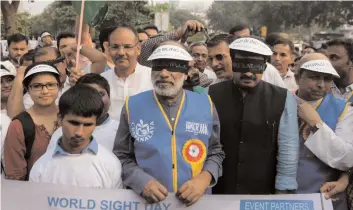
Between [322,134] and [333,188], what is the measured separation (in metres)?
0.40

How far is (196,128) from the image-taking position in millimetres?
3061

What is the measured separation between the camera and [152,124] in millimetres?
3057

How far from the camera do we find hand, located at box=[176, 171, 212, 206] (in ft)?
9.52

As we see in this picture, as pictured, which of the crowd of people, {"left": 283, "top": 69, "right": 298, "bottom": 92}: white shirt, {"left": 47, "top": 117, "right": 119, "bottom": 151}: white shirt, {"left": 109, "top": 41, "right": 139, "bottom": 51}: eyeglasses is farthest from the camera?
{"left": 283, "top": 69, "right": 298, "bottom": 92}: white shirt

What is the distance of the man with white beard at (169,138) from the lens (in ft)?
9.75

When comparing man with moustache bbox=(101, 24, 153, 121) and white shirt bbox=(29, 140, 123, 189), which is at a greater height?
man with moustache bbox=(101, 24, 153, 121)

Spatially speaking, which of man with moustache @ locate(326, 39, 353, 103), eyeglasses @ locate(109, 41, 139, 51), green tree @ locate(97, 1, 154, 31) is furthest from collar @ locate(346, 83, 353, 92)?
green tree @ locate(97, 1, 154, 31)

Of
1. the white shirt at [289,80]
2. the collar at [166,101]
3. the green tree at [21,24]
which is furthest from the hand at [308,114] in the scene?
the green tree at [21,24]

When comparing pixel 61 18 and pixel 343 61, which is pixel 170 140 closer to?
pixel 343 61

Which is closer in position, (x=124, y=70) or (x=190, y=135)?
(x=190, y=135)

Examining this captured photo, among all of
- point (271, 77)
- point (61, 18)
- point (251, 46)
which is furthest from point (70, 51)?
point (61, 18)

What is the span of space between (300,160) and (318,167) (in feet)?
0.43

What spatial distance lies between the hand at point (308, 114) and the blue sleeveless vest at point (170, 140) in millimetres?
692

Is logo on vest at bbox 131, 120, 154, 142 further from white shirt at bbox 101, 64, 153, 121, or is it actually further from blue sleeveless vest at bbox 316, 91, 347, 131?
blue sleeveless vest at bbox 316, 91, 347, 131
